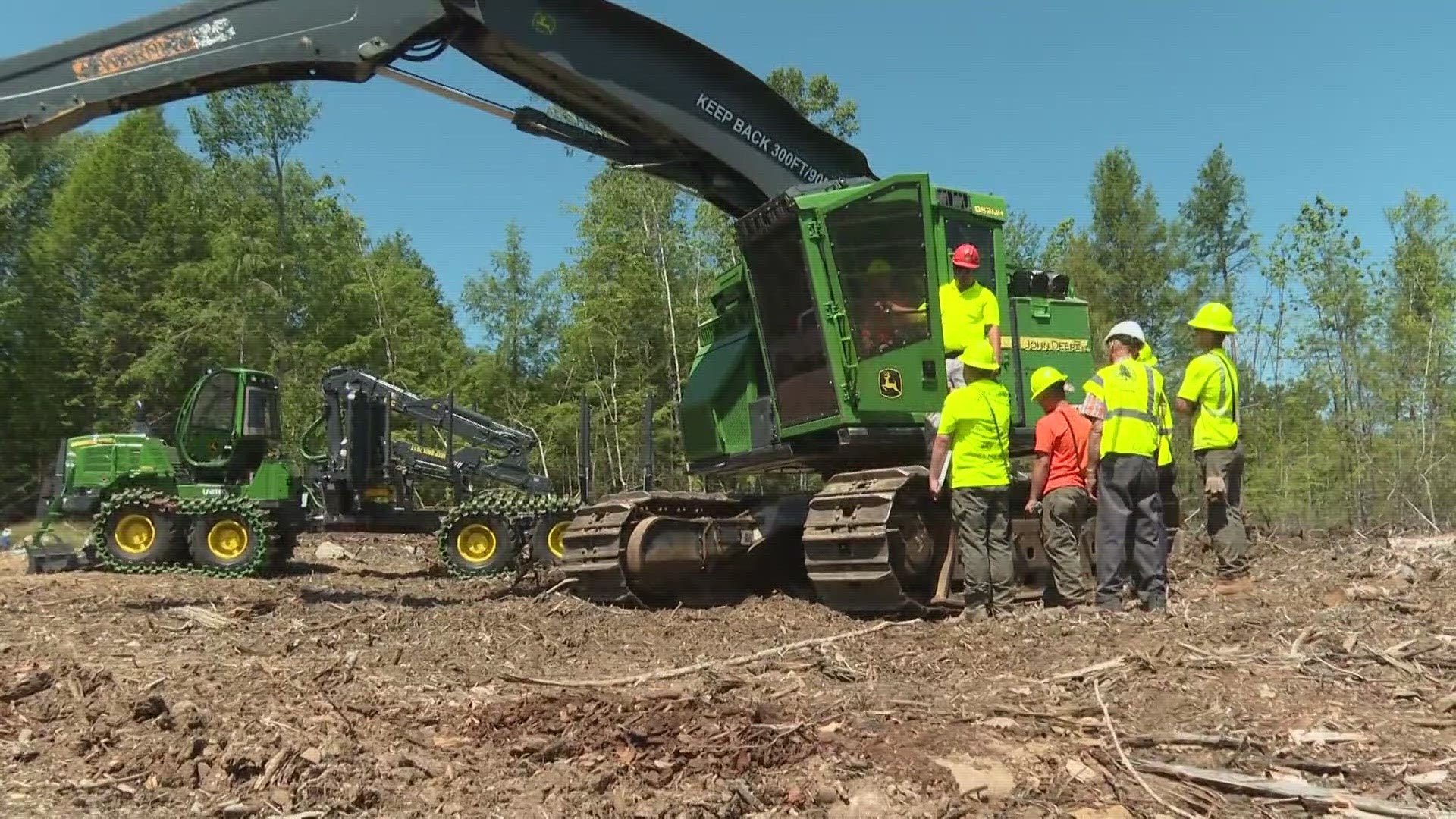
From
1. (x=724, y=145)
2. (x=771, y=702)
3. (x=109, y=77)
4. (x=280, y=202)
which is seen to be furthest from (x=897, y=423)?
(x=280, y=202)

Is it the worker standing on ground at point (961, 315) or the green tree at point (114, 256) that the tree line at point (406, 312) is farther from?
the worker standing on ground at point (961, 315)

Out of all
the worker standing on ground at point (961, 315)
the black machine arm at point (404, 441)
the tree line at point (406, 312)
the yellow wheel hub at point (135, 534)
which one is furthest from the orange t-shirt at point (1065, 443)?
the tree line at point (406, 312)

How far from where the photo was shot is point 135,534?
40.6ft

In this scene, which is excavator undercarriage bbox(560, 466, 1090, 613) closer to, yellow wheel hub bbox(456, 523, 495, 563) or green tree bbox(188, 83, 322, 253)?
yellow wheel hub bbox(456, 523, 495, 563)

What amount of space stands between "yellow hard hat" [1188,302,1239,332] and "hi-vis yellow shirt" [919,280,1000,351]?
1423 mm

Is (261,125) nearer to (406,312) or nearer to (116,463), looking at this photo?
(406,312)

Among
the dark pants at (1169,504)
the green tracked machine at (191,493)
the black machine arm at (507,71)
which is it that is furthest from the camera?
the green tracked machine at (191,493)

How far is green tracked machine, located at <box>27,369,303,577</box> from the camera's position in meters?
12.2

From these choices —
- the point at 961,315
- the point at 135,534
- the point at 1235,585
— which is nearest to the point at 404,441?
the point at 135,534

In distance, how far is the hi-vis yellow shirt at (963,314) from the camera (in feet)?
23.4

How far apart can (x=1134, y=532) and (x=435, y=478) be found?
983 cm

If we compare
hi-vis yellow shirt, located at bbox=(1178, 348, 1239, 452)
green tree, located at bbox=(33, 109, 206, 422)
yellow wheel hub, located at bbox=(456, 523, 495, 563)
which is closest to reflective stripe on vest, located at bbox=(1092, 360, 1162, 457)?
hi-vis yellow shirt, located at bbox=(1178, 348, 1239, 452)

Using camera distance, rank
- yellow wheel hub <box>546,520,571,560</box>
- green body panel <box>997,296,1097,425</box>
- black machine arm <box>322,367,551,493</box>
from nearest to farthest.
→ green body panel <box>997,296,1097,425</box> < yellow wheel hub <box>546,520,571,560</box> < black machine arm <box>322,367,551,493</box>

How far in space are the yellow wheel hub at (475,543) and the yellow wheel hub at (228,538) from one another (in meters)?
2.49
